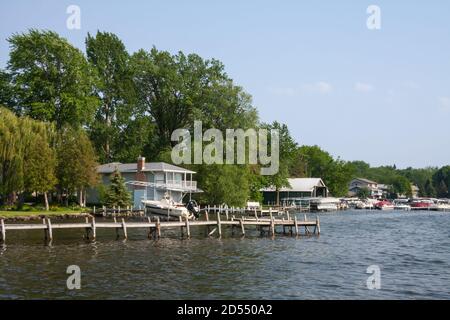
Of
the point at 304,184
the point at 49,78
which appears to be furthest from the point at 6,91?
the point at 304,184

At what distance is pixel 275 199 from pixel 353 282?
307 feet

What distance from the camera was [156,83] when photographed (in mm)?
99625

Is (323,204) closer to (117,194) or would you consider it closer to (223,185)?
(223,185)

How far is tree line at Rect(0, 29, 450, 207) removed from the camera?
63.2 m

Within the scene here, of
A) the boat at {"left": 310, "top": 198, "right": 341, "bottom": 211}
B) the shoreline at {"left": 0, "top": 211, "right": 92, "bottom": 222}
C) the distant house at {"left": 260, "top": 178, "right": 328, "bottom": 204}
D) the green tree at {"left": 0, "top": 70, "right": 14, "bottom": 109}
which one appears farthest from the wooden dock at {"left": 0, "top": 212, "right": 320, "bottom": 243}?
the distant house at {"left": 260, "top": 178, "right": 328, "bottom": 204}

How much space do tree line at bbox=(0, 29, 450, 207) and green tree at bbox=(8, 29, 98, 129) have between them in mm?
142

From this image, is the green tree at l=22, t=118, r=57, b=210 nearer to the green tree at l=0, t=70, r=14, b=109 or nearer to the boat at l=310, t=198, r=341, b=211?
the green tree at l=0, t=70, r=14, b=109

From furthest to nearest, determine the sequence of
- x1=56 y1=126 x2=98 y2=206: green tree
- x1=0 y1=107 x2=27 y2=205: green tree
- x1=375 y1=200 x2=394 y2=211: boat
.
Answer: x1=375 y1=200 x2=394 y2=211: boat < x1=56 y1=126 x2=98 y2=206: green tree < x1=0 y1=107 x2=27 y2=205: green tree

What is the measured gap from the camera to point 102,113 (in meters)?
96.8

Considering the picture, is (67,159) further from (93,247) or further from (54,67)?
(93,247)

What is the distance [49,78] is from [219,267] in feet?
183

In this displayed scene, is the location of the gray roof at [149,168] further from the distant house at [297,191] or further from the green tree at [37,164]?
the distant house at [297,191]

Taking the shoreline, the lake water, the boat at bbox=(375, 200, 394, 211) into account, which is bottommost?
the lake water
